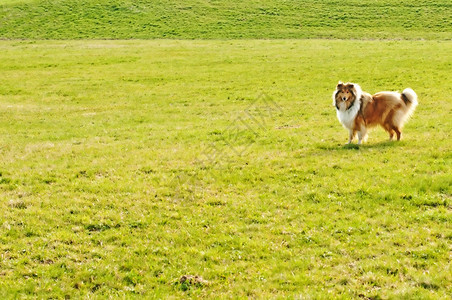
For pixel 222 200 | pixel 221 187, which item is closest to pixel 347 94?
pixel 221 187

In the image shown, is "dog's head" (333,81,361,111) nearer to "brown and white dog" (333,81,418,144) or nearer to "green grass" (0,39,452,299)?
"brown and white dog" (333,81,418,144)

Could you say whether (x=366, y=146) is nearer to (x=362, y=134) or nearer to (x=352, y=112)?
(x=362, y=134)

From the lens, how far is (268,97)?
3127 cm

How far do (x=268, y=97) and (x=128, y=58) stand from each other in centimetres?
2531

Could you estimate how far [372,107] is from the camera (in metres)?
17.6

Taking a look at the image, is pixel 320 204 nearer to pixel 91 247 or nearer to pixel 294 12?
pixel 91 247

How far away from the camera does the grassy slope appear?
65875mm

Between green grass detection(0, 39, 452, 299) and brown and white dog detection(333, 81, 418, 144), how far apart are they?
978 millimetres

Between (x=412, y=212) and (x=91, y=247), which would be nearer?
(x=91, y=247)

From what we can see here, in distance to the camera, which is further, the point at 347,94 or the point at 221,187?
the point at 347,94

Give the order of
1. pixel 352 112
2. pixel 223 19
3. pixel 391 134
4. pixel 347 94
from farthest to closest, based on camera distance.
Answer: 1. pixel 223 19
2. pixel 391 134
3. pixel 352 112
4. pixel 347 94

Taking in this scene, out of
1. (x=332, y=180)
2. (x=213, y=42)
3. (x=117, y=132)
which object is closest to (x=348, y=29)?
(x=213, y=42)

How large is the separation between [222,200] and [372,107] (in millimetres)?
8488

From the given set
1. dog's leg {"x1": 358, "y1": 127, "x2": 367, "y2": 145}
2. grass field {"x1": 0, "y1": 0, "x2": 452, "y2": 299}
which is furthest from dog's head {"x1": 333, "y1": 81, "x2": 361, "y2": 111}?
grass field {"x1": 0, "y1": 0, "x2": 452, "y2": 299}
